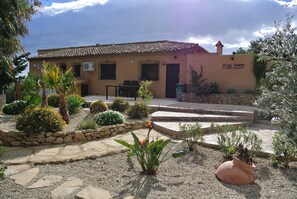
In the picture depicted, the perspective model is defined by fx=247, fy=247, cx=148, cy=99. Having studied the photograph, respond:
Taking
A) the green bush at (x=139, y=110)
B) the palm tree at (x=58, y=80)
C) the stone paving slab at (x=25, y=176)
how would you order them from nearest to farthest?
the stone paving slab at (x=25, y=176), the palm tree at (x=58, y=80), the green bush at (x=139, y=110)

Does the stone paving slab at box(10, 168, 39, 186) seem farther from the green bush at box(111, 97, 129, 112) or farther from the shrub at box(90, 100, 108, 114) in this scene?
the green bush at box(111, 97, 129, 112)

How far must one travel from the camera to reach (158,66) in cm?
1403

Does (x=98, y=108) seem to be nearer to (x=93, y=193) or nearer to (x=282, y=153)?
(x=93, y=193)

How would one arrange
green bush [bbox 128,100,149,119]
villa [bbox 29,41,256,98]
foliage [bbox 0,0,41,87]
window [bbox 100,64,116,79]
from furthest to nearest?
window [bbox 100,64,116,79], villa [bbox 29,41,256,98], green bush [bbox 128,100,149,119], foliage [bbox 0,0,41,87]

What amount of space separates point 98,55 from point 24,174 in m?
12.7

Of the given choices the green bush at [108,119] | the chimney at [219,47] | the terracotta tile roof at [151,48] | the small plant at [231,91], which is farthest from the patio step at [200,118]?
the terracotta tile roof at [151,48]

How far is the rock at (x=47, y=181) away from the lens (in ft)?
11.2

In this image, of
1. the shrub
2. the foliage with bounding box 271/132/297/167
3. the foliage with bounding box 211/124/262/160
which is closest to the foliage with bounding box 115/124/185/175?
the foliage with bounding box 211/124/262/160

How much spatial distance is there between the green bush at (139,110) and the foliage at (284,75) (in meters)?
4.93

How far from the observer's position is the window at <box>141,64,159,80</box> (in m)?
14.2

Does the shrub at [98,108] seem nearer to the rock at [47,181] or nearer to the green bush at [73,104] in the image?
the green bush at [73,104]

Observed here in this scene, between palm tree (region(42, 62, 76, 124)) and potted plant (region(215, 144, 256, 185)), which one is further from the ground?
palm tree (region(42, 62, 76, 124))

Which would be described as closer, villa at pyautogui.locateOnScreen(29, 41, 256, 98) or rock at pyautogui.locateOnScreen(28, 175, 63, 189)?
rock at pyautogui.locateOnScreen(28, 175, 63, 189)

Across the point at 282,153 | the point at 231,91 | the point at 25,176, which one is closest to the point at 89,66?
the point at 231,91
